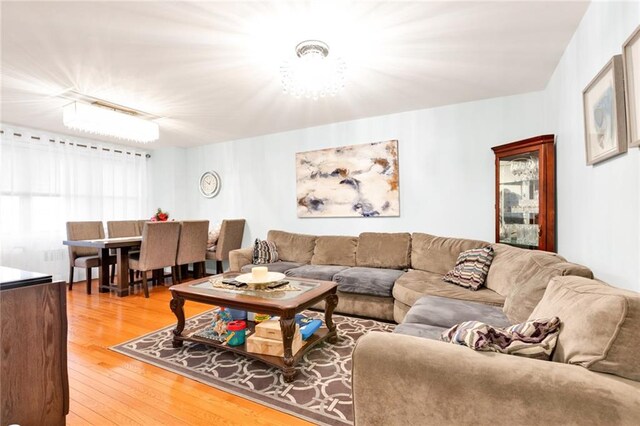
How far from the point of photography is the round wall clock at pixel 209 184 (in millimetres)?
5320

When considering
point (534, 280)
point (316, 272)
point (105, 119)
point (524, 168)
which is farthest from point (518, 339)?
point (105, 119)

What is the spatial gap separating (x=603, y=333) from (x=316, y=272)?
2.65 m

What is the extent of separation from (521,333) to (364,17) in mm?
1900

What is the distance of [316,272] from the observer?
3408 mm

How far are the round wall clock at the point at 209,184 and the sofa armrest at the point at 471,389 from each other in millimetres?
4712

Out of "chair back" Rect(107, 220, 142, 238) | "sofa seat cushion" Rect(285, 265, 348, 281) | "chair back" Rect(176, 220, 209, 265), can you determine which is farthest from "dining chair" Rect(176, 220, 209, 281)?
"sofa seat cushion" Rect(285, 265, 348, 281)

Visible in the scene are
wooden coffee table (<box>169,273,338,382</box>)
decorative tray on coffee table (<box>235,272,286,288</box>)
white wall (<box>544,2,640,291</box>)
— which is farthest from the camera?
decorative tray on coffee table (<box>235,272,286,288</box>)

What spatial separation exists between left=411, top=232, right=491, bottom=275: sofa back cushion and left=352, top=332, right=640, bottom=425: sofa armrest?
2.22 metres

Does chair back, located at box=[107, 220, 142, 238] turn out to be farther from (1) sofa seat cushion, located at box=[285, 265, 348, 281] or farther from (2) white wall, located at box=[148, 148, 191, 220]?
(1) sofa seat cushion, located at box=[285, 265, 348, 281]

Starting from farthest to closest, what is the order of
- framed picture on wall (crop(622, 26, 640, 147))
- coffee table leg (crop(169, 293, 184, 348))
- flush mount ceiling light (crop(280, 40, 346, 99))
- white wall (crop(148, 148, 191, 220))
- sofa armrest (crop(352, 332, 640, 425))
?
white wall (crop(148, 148, 191, 220))
coffee table leg (crop(169, 293, 184, 348))
flush mount ceiling light (crop(280, 40, 346, 99))
framed picture on wall (crop(622, 26, 640, 147))
sofa armrest (crop(352, 332, 640, 425))

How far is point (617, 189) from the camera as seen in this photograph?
4.97 ft

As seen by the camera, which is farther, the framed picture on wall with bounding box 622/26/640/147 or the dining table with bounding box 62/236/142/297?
the dining table with bounding box 62/236/142/297

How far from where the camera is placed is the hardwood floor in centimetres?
163

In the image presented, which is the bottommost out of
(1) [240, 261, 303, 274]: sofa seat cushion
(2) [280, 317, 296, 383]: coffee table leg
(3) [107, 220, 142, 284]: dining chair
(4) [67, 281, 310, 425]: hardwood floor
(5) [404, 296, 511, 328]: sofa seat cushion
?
(4) [67, 281, 310, 425]: hardwood floor
